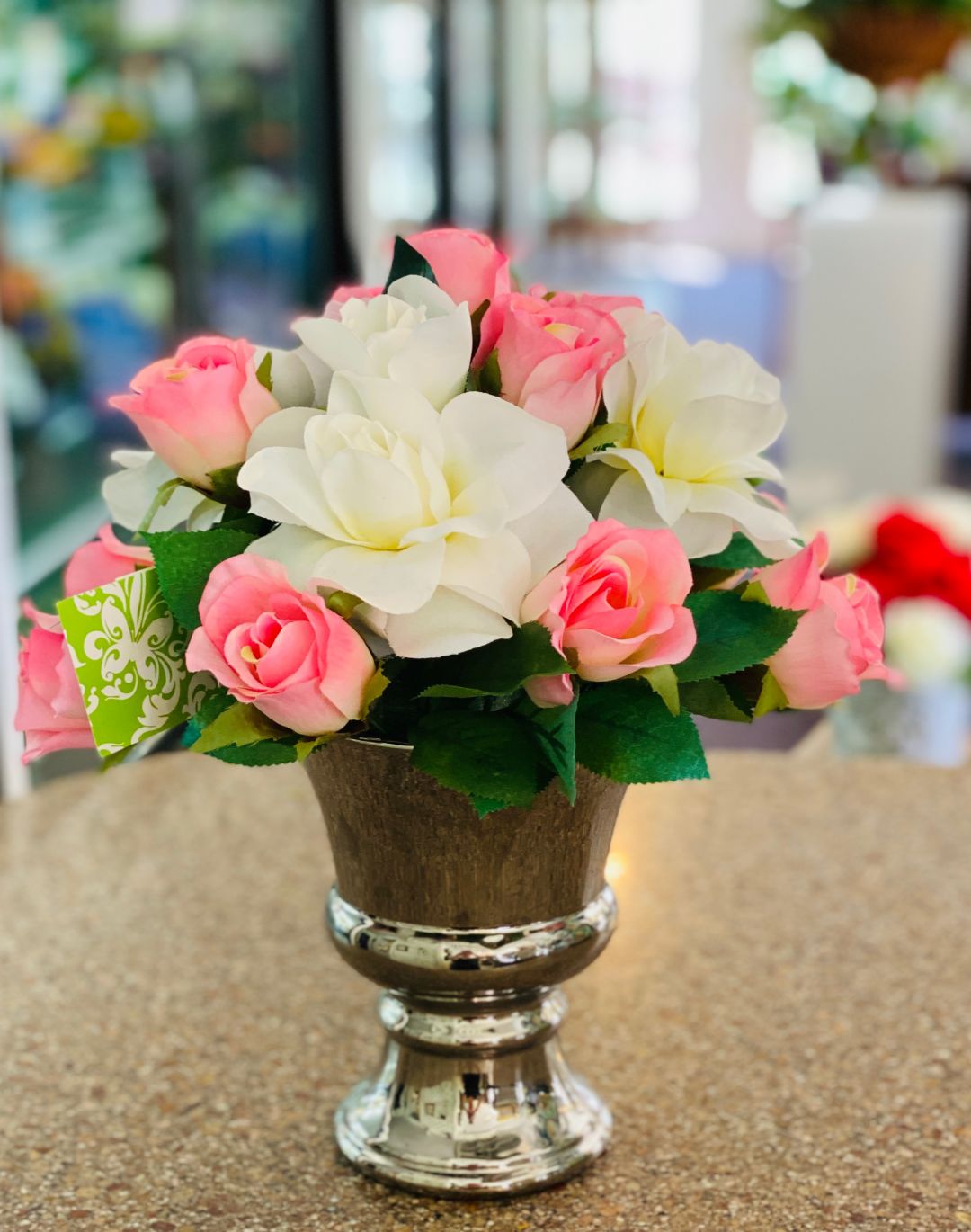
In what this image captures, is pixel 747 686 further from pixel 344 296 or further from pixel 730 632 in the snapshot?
pixel 344 296

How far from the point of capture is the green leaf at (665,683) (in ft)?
1.73

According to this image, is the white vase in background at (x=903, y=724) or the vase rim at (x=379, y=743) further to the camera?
the white vase in background at (x=903, y=724)

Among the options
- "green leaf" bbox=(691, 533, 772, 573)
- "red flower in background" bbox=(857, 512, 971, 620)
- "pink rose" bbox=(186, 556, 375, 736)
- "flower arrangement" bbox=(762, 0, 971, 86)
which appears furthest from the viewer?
"flower arrangement" bbox=(762, 0, 971, 86)

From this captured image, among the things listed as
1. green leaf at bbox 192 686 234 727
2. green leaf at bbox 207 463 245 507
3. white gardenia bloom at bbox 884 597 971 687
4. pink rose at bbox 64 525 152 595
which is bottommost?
white gardenia bloom at bbox 884 597 971 687

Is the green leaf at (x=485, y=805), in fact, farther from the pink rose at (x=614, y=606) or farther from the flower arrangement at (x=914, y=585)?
the flower arrangement at (x=914, y=585)

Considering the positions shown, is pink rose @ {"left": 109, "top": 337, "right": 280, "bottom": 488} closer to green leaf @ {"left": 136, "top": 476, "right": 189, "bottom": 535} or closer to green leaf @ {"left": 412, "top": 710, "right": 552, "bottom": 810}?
green leaf @ {"left": 136, "top": 476, "right": 189, "bottom": 535}

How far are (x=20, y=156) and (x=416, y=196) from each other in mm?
4157

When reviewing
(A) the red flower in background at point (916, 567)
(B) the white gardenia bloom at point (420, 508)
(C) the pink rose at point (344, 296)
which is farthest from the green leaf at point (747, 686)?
(A) the red flower in background at point (916, 567)

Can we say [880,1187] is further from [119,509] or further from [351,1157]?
[119,509]

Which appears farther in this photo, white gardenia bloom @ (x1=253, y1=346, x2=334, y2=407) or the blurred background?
the blurred background

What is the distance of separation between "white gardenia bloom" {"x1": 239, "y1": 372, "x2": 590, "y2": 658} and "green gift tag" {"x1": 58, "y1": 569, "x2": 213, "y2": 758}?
0.06 meters

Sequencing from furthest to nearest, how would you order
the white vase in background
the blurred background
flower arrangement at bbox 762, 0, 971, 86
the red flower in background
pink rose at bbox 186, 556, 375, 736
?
flower arrangement at bbox 762, 0, 971, 86 → the blurred background → the red flower in background → the white vase in background → pink rose at bbox 186, 556, 375, 736

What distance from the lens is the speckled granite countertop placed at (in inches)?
25.5

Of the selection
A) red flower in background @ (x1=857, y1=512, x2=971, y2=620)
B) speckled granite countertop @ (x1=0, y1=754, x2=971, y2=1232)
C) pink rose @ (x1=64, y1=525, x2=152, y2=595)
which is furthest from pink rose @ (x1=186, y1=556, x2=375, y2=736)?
red flower in background @ (x1=857, y1=512, x2=971, y2=620)
